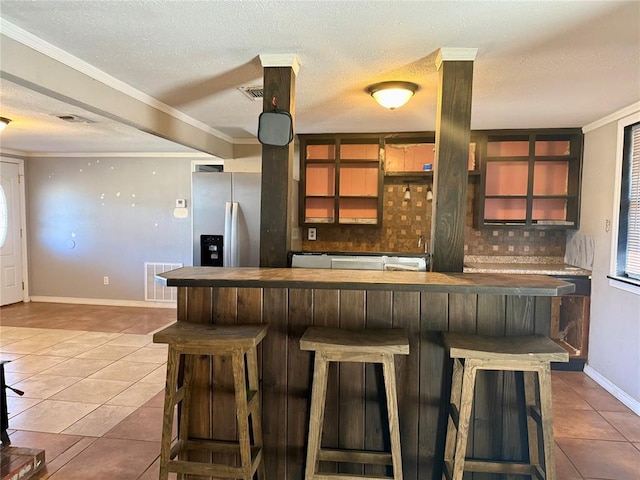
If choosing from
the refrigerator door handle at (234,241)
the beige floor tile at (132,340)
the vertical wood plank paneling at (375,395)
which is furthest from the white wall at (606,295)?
the beige floor tile at (132,340)

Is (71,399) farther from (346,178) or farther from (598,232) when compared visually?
(598,232)

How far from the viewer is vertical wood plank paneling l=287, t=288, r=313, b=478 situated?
1928mm

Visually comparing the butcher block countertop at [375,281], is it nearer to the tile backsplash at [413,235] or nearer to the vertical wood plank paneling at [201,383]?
the vertical wood plank paneling at [201,383]

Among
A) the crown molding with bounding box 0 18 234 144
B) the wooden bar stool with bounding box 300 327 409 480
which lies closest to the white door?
the crown molding with bounding box 0 18 234 144

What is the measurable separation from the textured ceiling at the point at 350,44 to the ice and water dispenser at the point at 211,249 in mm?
1673

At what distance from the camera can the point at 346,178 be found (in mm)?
4422

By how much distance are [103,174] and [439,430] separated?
571 cm

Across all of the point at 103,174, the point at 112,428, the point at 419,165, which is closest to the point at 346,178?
the point at 419,165

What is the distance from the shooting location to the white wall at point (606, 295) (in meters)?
2.98

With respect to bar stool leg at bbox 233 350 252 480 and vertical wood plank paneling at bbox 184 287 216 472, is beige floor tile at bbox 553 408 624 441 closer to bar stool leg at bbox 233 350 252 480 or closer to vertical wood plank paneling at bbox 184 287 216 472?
bar stool leg at bbox 233 350 252 480

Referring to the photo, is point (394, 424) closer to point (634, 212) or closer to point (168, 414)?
point (168, 414)

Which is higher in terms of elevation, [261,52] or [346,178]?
[261,52]

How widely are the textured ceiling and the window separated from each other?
0.33 meters

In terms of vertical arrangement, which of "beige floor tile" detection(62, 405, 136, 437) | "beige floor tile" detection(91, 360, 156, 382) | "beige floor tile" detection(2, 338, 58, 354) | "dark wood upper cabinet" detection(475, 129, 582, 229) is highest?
"dark wood upper cabinet" detection(475, 129, 582, 229)
